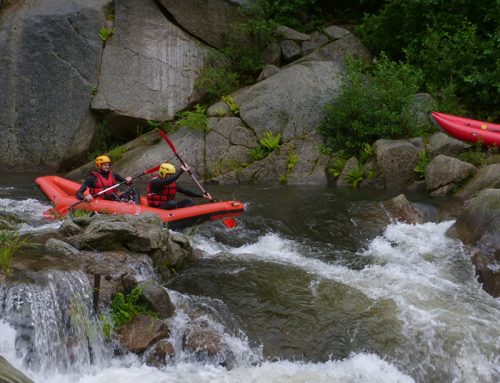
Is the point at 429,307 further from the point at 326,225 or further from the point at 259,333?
the point at 326,225

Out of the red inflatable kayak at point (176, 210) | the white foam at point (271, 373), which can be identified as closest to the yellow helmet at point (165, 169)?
the red inflatable kayak at point (176, 210)

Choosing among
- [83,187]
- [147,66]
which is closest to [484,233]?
[83,187]

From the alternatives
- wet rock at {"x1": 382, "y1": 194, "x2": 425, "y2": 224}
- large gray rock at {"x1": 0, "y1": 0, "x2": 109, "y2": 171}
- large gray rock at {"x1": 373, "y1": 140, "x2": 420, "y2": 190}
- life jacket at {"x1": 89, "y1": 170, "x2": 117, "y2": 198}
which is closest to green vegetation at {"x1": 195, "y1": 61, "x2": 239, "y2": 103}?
large gray rock at {"x1": 0, "y1": 0, "x2": 109, "y2": 171}

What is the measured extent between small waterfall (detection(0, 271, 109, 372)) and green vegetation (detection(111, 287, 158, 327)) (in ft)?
0.67

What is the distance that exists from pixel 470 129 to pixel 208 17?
8.20m

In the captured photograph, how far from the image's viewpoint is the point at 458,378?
492cm

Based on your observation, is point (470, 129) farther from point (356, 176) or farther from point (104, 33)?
point (104, 33)

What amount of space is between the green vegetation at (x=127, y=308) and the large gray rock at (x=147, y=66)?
9.78 m

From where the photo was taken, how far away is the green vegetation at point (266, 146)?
42.6 ft

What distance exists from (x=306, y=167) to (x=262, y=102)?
220 cm

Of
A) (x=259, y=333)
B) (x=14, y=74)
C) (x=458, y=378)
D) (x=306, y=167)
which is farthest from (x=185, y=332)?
(x=14, y=74)

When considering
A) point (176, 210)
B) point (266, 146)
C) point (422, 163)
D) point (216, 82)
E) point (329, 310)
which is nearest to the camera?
point (329, 310)

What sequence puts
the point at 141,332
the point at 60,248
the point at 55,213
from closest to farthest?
the point at 141,332
the point at 60,248
the point at 55,213

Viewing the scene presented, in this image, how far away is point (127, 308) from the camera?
5.22 metres
